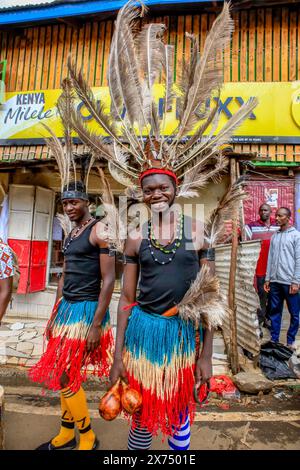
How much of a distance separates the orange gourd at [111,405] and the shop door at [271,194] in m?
4.95

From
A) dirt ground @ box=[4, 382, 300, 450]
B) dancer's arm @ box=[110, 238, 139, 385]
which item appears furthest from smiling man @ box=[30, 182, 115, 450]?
dancer's arm @ box=[110, 238, 139, 385]

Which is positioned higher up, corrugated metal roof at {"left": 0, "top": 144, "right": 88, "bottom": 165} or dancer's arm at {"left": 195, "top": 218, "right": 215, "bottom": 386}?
corrugated metal roof at {"left": 0, "top": 144, "right": 88, "bottom": 165}

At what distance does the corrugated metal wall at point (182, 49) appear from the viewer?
6.13 meters

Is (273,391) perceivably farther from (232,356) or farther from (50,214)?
(50,214)

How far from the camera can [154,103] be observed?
200cm

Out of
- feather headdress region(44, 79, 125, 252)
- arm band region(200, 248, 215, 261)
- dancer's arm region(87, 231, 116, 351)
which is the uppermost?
feather headdress region(44, 79, 125, 252)

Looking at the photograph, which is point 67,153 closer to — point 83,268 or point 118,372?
point 83,268

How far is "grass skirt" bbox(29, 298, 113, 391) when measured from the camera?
2359 mm

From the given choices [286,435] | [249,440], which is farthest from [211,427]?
[286,435]

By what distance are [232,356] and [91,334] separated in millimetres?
2299

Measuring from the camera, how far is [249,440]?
2725mm

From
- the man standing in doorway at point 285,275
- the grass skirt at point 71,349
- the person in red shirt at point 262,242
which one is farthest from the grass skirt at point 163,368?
the person in red shirt at point 262,242

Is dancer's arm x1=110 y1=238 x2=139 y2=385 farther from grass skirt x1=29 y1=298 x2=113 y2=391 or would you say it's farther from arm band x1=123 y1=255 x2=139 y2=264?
grass skirt x1=29 y1=298 x2=113 y2=391

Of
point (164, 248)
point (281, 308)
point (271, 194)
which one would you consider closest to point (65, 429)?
point (164, 248)
